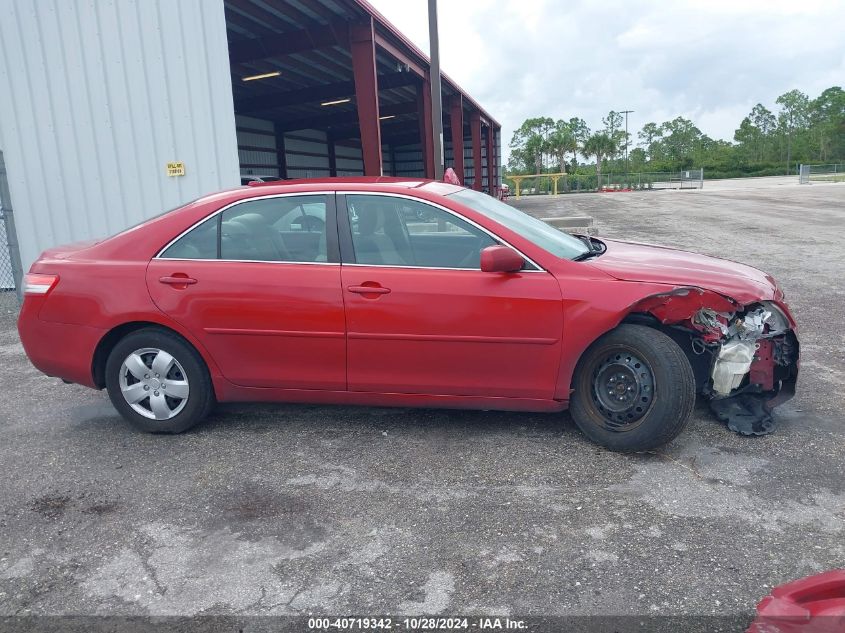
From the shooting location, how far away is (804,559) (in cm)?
265

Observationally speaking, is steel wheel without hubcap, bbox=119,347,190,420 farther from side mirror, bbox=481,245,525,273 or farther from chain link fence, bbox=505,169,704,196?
chain link fence, bbox=505,169,704,196

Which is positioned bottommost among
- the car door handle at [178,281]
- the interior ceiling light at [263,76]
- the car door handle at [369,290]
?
the car door handle at [369,290]

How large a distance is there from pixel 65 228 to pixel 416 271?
7.61 metres

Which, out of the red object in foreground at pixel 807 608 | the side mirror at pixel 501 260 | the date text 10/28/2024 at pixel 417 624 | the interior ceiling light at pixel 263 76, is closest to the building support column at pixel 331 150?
the interior ceiling light at pixel 263 76

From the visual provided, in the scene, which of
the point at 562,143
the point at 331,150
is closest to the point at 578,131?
the point at 562,143

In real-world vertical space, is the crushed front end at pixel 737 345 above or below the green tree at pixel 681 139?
below

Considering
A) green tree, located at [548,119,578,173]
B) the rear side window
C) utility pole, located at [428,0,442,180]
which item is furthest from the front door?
green tree, located at [548,119,578,173]

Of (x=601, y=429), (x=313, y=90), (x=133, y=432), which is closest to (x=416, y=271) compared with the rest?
(x=601, y=429)

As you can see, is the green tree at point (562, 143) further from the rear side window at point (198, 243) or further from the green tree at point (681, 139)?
the rear side window at point (198, 243)

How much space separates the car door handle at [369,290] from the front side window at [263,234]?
33 centimetres

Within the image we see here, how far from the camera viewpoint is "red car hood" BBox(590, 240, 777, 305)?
3.65m

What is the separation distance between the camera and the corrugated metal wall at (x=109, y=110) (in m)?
8.67

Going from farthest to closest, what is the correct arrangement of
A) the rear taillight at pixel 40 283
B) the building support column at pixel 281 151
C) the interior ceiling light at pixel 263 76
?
the building support column at pixel 281 151, the interior ceiling light at pixel 263 76, the rear taillight at pixel 40 283

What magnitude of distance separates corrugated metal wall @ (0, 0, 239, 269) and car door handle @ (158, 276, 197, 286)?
17.4ft
